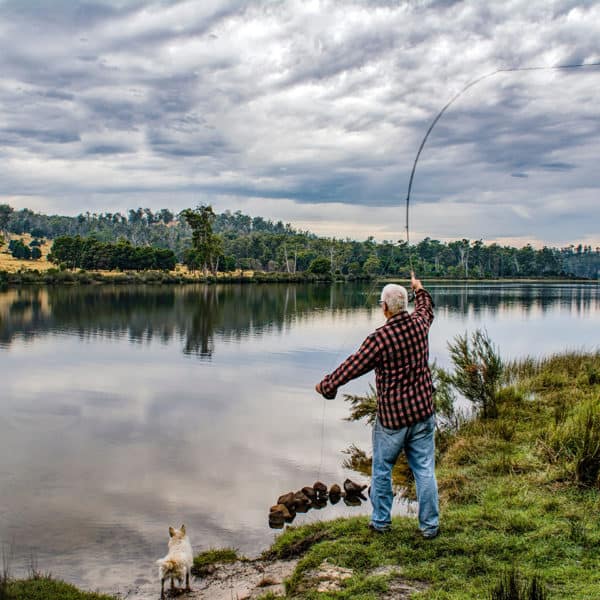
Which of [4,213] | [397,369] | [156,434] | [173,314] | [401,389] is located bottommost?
[156,434]

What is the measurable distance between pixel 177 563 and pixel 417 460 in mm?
3078

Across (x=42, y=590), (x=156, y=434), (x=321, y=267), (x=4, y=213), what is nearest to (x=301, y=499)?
(x=42, y=590)

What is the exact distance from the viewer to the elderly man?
17.7 ft

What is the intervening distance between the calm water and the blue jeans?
2038mm

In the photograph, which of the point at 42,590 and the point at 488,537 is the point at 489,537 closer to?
the point at 488,537

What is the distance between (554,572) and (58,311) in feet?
158

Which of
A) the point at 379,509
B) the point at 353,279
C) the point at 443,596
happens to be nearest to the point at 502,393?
the point at 379,509

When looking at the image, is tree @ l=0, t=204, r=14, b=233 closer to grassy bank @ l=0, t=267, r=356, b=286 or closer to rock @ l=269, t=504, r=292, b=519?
grassy bank @ l=0, t=267, r=356, b=286

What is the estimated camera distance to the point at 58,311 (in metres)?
47.8

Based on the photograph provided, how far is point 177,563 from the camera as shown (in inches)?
260

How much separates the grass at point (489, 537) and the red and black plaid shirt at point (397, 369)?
1.28m

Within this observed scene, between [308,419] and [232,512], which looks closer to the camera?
[232,512]

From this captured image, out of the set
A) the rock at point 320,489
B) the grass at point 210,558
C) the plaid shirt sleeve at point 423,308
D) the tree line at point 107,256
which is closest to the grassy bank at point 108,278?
the tree line at point 107,256

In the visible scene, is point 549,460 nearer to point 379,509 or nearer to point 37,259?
point 379,509
